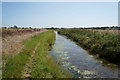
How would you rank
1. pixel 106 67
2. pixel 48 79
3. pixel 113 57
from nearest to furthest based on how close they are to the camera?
pixel 48 79, pixel 106 67, pixel 113 57

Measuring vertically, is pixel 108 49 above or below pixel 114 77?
above

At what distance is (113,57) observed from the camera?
1377 centimetres

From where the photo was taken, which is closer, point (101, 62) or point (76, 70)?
point (76, 70)

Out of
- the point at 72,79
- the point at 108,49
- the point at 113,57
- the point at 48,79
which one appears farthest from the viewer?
the point at 108,49

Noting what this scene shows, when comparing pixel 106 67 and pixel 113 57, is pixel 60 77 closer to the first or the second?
pixel 106 67

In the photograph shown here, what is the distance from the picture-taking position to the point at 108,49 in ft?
48.3

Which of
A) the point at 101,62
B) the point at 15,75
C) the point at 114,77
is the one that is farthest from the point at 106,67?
the point at 15,75

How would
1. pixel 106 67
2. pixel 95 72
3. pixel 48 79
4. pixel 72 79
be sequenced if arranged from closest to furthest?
pixel 48 79
pixel 72 79
pixel 95 72
pixel 106 67

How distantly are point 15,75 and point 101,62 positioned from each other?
8117 mm

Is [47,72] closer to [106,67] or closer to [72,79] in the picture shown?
Result: [72,79]

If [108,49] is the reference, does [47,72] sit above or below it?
below

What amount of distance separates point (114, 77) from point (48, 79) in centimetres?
438

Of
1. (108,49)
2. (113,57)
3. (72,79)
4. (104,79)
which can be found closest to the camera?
(72,79)

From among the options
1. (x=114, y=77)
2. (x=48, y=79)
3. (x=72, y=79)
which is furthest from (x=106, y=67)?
(x=48, y=79)
